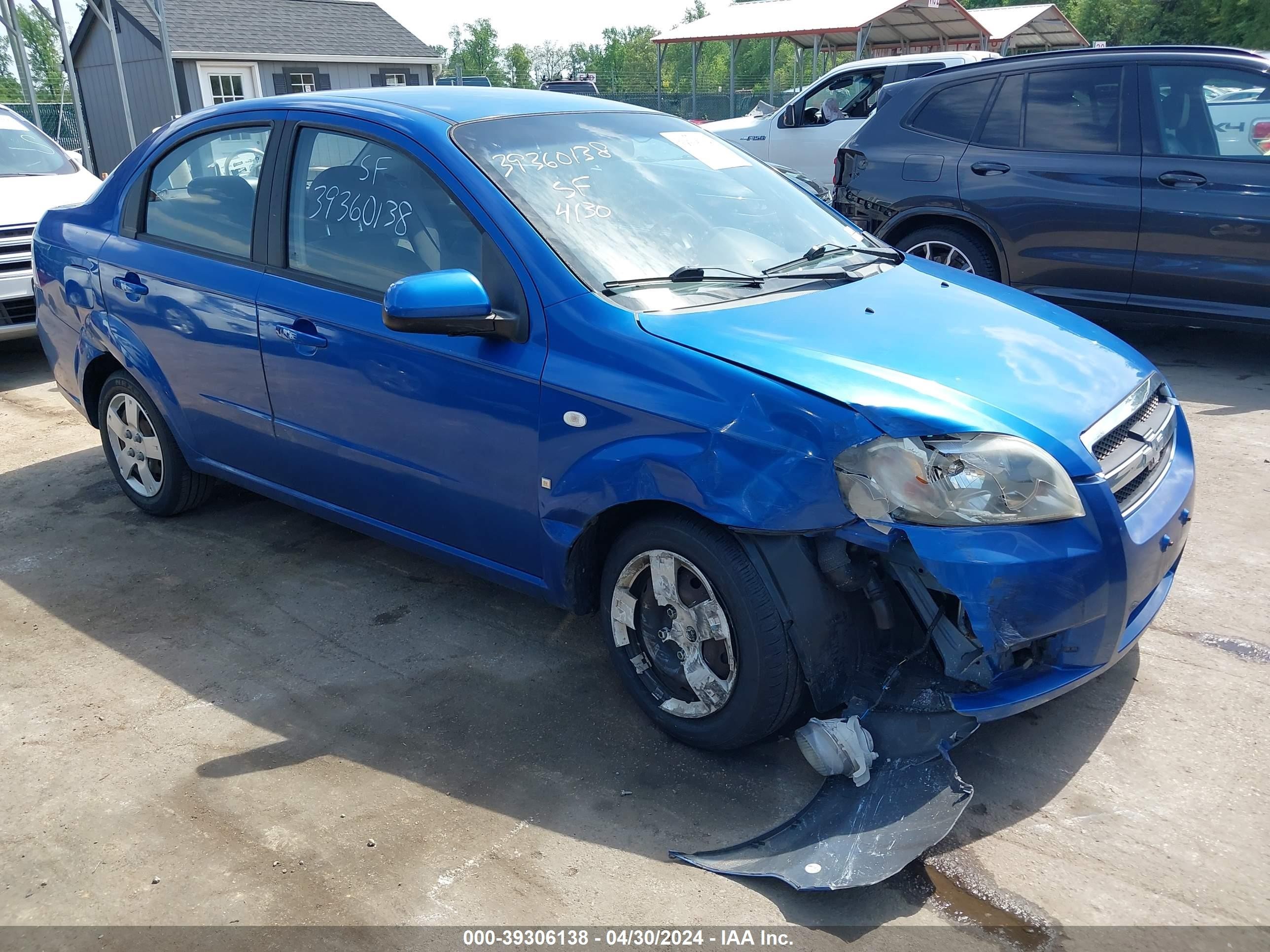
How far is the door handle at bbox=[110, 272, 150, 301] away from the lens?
4344 millimetres

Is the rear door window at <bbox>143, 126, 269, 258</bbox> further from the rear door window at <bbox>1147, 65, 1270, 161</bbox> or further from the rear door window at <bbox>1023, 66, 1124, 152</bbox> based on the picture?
the rear door window at <bbox>1147, 65, 1270, 161</bbox>

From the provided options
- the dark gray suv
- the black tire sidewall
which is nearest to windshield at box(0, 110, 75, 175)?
the black tire sidewall

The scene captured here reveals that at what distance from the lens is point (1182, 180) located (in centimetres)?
629

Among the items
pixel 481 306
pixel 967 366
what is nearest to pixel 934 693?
pixel 967 366

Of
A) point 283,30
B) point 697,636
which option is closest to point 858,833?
point 697,636

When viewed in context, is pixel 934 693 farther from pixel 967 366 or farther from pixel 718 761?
pixel 967 366

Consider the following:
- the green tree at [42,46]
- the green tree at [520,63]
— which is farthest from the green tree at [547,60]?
the green tree at [42,46]

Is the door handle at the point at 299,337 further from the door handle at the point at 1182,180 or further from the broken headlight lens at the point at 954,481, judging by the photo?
the door handle at the point at 1182,180

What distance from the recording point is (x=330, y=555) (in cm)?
446

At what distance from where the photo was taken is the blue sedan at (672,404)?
263 cm

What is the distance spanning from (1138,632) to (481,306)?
80.6 inches

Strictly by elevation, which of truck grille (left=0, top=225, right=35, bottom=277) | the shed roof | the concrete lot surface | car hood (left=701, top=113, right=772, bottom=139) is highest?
the shed roof

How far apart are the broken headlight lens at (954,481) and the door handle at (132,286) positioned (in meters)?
3.12

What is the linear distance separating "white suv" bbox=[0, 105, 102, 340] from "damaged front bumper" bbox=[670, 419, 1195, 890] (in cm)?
634
